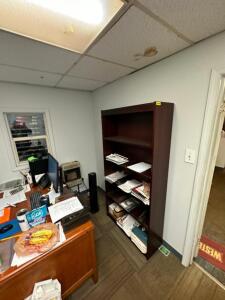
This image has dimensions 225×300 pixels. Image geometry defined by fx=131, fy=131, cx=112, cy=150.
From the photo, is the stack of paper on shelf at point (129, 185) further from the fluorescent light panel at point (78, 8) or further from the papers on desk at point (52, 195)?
the fluorescent light panel at point (78, 8)

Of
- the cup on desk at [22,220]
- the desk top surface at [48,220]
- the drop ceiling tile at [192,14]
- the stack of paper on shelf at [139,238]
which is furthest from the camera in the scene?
the stack of paper on shelf at [139,238]

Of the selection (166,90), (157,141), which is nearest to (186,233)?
(157,141)

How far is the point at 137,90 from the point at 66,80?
1.08 metres

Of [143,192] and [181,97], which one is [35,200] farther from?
[181,97]

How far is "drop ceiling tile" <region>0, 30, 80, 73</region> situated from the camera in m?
0.99

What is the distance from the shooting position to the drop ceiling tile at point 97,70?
4.59ft

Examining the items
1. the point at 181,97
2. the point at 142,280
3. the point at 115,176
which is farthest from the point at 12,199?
the point at 181,97

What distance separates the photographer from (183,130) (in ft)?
4.31

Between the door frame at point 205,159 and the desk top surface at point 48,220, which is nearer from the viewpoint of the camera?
the desk top surface at point 48,220

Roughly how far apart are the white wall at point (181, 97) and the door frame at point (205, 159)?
0.05 meters

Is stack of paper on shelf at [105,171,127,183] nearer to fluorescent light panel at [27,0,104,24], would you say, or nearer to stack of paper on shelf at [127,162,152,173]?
stack of paper on shelf at [127,162,152,173]

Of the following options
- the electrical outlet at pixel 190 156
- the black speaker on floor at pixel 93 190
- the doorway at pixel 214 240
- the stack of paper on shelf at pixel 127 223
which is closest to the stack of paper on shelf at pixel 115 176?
the black speaker on floor at pixel 93 190

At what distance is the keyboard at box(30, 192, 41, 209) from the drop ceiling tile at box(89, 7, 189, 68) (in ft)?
5.40

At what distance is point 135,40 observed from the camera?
40.5 inches
